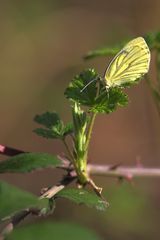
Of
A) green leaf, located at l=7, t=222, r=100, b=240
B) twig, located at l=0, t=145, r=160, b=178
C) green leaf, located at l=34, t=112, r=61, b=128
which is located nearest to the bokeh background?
twig, located at l=0, t=145, r=160, b=178

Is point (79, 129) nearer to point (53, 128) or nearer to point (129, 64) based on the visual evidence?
point (53, 128)

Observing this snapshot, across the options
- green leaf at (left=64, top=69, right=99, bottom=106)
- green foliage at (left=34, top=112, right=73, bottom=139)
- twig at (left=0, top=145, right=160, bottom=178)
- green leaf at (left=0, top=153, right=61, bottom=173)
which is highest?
green leaf at (left=64, top=69, right=99, bottom=106)

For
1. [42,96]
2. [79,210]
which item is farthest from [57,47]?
[79,210]

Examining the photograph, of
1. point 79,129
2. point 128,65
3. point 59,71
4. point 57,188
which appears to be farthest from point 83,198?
point 59,71

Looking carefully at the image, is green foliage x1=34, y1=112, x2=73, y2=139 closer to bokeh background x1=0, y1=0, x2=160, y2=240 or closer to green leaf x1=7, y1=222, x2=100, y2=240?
green leaf x1=7, y1=222, x2=100, y2=240

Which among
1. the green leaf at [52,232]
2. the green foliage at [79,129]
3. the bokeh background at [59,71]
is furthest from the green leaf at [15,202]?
the bokeh background at [59,71]

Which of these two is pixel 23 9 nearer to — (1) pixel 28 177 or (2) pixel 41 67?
(2) pixel 41 67
